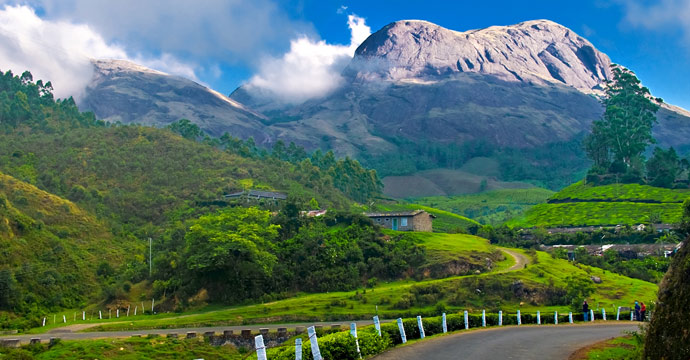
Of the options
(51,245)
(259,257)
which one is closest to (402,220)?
Answer: (259,257)

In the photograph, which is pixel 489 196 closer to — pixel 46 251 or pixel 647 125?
pixel 647 125

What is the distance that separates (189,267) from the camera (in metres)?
62.6

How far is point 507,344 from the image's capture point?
23.6 m

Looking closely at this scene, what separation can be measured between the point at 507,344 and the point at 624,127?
409 ft

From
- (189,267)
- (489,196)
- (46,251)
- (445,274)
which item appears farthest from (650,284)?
(489,196)

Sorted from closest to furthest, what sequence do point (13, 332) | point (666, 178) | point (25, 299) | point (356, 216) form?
point (13, 332) < point (25, 299) < point (356, 216) < point (666, 178)

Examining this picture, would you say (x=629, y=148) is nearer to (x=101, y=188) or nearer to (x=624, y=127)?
(x=624, y=127)

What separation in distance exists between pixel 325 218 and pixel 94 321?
1379 inches

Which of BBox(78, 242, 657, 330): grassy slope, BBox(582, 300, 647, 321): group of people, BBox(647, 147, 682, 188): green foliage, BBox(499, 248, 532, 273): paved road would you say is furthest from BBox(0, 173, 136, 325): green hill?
BBox(647, 147, 682, 188): green foliage

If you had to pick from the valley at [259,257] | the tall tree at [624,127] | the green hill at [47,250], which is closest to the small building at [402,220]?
the valley at [259,257]

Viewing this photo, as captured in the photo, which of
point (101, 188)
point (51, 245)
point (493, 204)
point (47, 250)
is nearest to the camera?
point (47, 250)

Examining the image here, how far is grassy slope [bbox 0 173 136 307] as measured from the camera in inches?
2516

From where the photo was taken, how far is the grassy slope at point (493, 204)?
Result: 155675 mm

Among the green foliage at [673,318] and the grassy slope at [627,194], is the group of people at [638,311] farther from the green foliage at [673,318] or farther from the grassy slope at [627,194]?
the grassy slope at [627,194]
